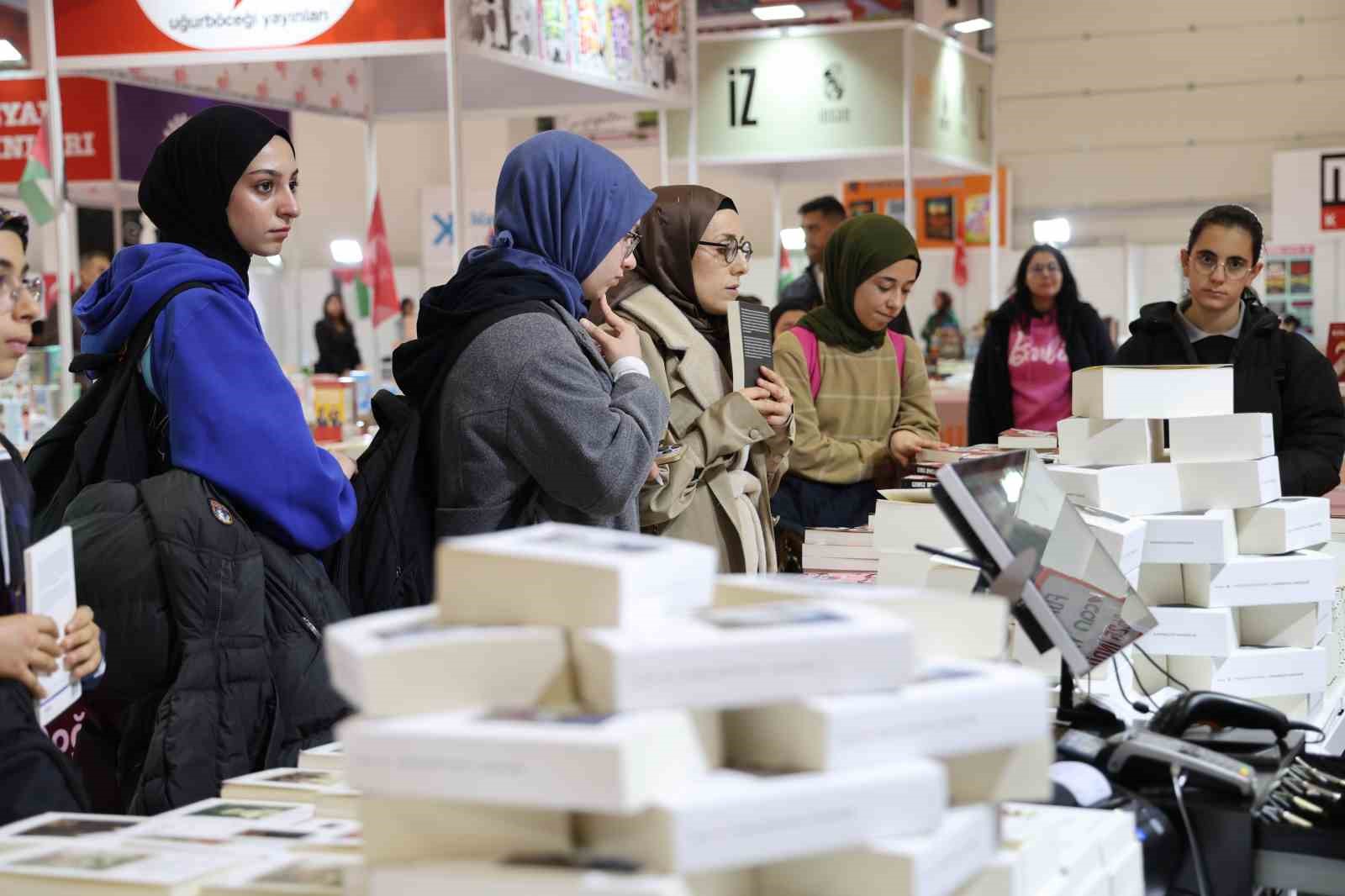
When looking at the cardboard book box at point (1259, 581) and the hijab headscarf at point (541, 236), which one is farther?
the cardboard book box at point (1259, 581)

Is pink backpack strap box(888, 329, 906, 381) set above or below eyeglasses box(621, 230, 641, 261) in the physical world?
below

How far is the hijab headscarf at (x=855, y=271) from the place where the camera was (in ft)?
12.6

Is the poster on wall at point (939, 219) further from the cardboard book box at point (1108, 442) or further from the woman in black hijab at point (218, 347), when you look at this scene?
the woman in black hijab at point (218, 347)

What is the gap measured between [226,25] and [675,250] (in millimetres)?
2177

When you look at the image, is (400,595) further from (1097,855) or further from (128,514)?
(1097,855)

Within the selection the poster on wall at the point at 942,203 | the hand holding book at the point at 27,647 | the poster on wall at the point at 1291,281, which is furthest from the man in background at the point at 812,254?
the poster on wall at the point at 942,203

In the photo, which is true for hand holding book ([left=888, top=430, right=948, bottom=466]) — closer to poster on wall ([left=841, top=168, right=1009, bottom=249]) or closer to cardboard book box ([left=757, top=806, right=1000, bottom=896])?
cardboard book box ([left=757, top=806, right=1000, bottom=896])

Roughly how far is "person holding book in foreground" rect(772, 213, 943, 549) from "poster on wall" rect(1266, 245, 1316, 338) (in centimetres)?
586

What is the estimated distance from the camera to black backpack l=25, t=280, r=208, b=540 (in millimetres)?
2225

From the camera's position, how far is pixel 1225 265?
3.35m

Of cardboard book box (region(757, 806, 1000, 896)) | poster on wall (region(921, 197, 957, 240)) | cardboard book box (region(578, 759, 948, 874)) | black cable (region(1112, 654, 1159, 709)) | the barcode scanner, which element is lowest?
black cable (region(1112, 654, 1159, 709))

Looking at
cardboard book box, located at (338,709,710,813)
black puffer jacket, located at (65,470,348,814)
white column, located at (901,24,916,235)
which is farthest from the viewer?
white column, located at (901,24,916,235)

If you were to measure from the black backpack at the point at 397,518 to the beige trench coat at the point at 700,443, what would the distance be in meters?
0.49

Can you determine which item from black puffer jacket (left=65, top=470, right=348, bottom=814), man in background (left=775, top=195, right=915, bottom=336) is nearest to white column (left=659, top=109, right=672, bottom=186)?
man in background (left=775, top=195, right=915, bottom=336)
